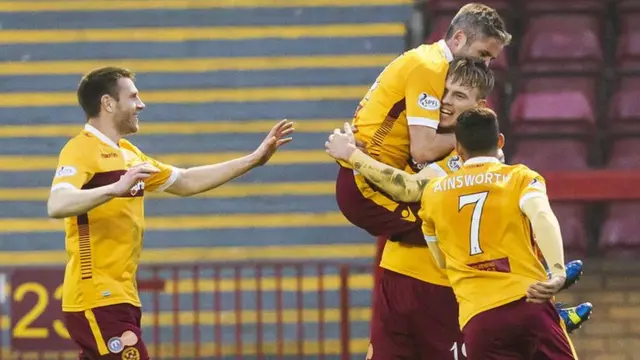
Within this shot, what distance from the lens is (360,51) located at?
402 inches

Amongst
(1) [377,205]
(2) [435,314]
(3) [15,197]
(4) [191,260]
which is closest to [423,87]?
(1) [377,205]

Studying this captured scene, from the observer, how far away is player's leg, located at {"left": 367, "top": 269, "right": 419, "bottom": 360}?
5602 mm

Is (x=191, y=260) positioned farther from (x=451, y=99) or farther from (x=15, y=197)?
(x=451, y=99)

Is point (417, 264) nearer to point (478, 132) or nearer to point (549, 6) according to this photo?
point (478, 132)

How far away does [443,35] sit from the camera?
9914 mm

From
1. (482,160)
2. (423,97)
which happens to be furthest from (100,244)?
(482,160)

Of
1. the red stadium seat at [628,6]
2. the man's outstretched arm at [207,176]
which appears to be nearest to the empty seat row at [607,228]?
the red stadium seat at [628,6]

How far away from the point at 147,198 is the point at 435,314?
4710mm

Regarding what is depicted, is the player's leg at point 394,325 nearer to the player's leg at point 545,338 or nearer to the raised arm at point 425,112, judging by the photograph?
the raised arm at point 425,112

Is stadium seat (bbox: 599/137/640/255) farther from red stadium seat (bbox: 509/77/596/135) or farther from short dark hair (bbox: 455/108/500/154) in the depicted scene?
short dark hair (bbox: 455/108/500/154)

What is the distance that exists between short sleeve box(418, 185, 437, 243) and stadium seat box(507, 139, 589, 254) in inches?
175

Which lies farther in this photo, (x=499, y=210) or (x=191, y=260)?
(x=191, y=260)

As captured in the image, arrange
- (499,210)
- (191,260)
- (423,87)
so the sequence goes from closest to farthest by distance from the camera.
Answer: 1. (499,210)
2. (423,87)
3. (191,260)

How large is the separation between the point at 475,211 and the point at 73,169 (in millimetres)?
1847
